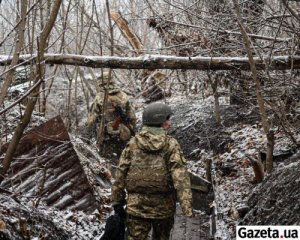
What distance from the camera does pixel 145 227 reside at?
5242 mm

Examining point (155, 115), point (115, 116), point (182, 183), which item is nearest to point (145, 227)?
point (182, 183)

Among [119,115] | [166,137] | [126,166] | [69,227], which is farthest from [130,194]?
[119,115]

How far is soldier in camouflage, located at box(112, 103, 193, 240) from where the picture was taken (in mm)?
5090

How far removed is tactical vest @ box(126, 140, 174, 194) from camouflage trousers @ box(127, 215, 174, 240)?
34 cm

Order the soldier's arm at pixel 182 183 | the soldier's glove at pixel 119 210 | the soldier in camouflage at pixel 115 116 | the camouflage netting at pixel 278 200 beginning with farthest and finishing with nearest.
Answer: the soldier in camouflage at pixel 115 116, the soldier's glove at pixel 119 210, the soldier's arm at pixel 182 183, the camouflage netting at pixel 278 200

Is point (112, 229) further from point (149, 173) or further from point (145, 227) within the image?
point (149, 173)

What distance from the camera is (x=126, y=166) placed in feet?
17.4

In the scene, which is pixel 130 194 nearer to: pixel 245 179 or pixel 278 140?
pixel 245 179

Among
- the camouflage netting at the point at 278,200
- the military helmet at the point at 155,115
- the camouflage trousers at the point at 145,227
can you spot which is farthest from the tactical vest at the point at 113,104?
the camouflage trousers at the point at 145,227

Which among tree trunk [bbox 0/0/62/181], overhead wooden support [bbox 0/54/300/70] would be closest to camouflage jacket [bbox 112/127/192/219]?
tree trunk [bbox 0/0/62/181]

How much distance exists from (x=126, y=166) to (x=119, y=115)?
4.26 meters

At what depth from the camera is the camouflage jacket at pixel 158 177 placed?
5059mm

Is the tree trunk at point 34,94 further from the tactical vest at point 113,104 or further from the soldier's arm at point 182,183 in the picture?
the tactical vest at point 113,104

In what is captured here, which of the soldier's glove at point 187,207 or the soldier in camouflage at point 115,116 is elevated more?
the soldier in camouflage at point 115,116
